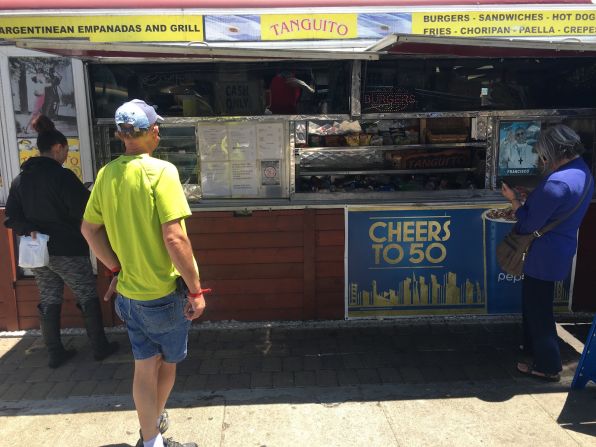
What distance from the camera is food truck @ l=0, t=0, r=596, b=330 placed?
4172 millimetres

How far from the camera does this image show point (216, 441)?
3.04 meters

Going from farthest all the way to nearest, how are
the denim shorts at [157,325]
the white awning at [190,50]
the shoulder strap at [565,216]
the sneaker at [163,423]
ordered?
the shoulder strap at [565,216]
the white awning at [190,50]
the sneaker at [163,423]
the denim shorts at [157,325]

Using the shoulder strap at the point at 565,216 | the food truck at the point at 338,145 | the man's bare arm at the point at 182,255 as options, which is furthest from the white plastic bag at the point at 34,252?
the shoulder strap at the point at 565,216

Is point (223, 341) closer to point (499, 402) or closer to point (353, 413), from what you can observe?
point (353, 413)

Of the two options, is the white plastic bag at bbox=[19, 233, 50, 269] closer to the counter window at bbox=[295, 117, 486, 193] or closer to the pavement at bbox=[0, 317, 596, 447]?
the pavement at bbox=[0, 317, 596, 447]

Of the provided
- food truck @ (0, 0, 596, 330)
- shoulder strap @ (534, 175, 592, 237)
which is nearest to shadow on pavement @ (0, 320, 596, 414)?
food truck @ (0, 0, 596, 330)

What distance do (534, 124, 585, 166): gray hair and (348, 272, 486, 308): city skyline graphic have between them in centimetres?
150

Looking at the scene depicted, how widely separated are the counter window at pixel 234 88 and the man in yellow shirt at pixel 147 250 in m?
1.93

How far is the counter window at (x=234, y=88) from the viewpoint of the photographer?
4457 mm

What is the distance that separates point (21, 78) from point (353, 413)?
3531 mm

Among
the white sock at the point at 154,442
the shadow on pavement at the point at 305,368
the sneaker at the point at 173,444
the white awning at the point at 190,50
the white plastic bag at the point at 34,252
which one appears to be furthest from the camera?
the white plastic bag at the point at 34,252

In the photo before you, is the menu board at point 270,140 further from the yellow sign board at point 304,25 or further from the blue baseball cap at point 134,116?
the blue baseball cap at point 134,116

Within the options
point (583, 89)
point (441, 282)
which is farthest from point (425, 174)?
point (583, 89)

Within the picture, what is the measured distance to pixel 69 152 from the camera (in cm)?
429
